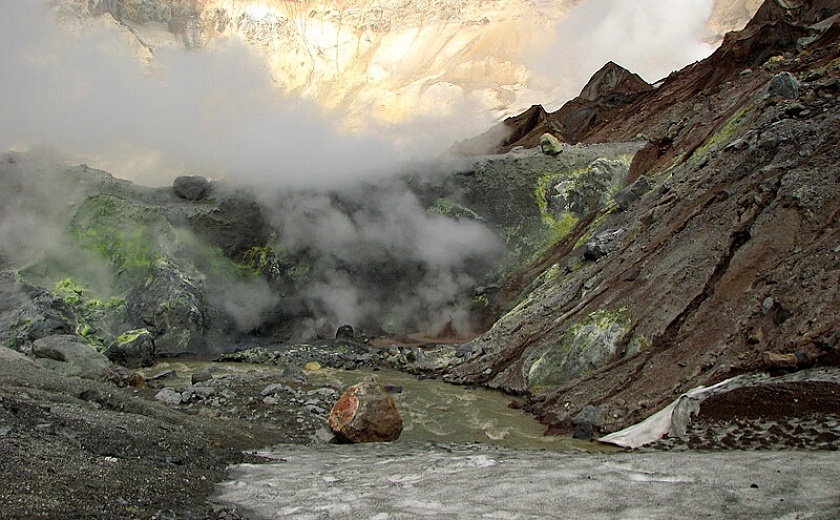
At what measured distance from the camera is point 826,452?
6.29 metres

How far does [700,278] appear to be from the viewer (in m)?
12.0

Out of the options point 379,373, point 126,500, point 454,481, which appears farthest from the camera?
point 379,373

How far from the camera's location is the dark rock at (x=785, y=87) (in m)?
17.4

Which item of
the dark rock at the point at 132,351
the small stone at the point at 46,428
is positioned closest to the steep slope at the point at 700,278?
the small stone at the point at 46,428

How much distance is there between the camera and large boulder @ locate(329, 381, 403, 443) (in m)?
8.96

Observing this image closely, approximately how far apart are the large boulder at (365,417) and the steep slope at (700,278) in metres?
3.21

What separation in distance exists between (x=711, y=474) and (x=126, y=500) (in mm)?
4979

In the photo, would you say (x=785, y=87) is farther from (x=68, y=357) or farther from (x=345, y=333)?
(x=68, y=357)

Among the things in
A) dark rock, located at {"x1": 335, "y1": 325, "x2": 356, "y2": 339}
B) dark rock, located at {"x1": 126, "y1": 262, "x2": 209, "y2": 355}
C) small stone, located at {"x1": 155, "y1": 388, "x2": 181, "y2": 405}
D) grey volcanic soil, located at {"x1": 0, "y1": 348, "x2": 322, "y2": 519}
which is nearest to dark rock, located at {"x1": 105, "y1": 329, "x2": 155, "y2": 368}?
dark rock, located at {"x1": 126, "y1": 262, "x2": 209, "y2": 355}

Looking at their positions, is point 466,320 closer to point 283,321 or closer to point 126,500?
point 283,321

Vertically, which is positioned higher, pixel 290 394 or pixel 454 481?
pixel 290 394

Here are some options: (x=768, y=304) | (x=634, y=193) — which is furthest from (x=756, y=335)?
(x=634, y=193)

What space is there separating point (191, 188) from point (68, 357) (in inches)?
544

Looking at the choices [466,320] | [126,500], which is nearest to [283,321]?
[466,320]
